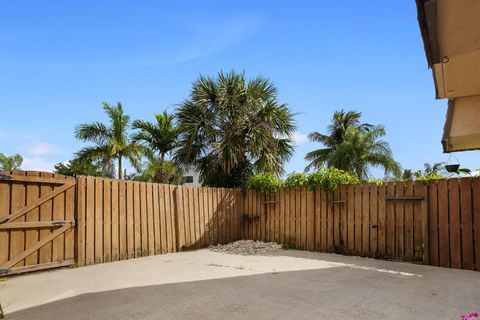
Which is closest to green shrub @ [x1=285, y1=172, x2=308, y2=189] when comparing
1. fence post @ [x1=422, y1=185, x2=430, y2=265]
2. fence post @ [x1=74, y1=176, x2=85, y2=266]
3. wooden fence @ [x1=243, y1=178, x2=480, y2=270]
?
wooden fence @ [x1=243, y1=178, x2=480, y2=270]

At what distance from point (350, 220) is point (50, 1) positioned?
791 centimetres

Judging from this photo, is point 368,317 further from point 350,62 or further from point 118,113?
point 118,113

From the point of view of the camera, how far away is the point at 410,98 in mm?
8281

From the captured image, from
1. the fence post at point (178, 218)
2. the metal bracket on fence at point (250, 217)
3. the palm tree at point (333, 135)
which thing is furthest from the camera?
the palm tree at point (333, 135)

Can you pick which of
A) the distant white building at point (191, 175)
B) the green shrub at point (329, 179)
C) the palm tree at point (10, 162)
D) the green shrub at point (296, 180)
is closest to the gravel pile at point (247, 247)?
the green shrub at point (296, 180)

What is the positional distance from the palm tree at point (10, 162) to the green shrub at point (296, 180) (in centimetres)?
3018

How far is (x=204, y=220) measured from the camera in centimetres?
966

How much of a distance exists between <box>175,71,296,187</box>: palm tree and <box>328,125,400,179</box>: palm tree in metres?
9.08

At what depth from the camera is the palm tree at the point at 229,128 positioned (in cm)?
1156

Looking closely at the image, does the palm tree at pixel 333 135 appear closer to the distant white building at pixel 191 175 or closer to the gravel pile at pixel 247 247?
the distant white building at pixel 191 175

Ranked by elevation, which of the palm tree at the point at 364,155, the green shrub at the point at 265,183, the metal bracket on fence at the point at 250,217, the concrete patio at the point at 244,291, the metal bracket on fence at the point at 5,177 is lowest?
the concrete patio at the point at 244,291

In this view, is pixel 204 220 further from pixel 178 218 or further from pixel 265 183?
pixel 265 183

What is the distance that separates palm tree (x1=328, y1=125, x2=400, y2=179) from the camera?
20.2m

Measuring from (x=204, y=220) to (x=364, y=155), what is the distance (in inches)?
540
